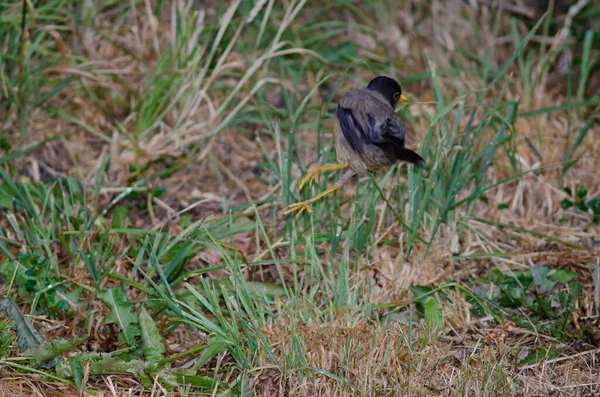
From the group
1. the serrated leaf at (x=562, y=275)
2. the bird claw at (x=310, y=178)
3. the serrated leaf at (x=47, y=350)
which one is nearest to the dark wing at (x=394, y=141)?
the bird claw at (x=310, y=178)

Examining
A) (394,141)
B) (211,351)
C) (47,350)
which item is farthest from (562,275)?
(47,350)

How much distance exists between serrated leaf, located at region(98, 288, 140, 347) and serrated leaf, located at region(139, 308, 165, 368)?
0.15 ft

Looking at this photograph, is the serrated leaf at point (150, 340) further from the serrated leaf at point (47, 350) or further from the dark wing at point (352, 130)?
the dark wing at point (352, 130)

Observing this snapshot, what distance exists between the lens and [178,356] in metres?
3.07

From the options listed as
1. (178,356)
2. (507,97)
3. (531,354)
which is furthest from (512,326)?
(507,97)

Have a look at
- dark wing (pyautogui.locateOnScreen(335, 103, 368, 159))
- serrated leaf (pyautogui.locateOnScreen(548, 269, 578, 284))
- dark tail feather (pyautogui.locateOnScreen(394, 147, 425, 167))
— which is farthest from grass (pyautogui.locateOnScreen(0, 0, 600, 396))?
dark tail feather (pyautogui.locateOnScreen(394, 147, 425, 167))

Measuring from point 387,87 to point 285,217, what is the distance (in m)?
0.88

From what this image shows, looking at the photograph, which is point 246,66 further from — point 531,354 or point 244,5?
point 531,354

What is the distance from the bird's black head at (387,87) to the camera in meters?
3.93

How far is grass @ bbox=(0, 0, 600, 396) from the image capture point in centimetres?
304

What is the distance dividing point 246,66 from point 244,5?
1.60 feet

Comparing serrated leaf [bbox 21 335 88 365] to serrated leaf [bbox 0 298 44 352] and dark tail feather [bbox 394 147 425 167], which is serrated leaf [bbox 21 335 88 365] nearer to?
serrated leaf [bbox 0 298 44 352]

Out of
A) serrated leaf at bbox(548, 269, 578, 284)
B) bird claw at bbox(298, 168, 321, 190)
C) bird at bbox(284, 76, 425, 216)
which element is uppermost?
bird at bbox(284, 76, 425, 216)

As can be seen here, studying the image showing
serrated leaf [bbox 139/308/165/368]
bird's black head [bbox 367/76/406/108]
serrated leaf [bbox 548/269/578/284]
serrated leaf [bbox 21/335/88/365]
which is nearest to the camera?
serrated leaf [bbox 21/335/88/365]
